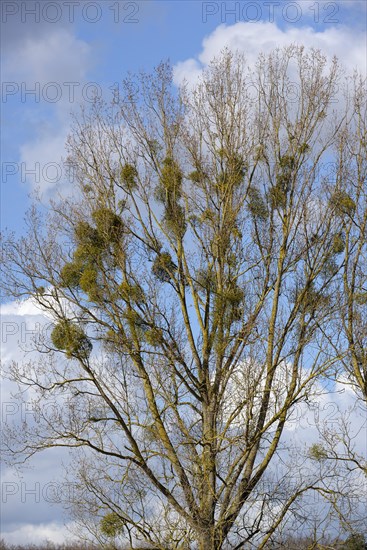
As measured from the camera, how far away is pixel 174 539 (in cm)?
1316

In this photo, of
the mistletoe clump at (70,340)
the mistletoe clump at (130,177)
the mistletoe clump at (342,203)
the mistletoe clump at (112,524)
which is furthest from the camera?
the mistletoe clump at (342,203)

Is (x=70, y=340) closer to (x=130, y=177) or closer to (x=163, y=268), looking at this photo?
(x=163, y=268)

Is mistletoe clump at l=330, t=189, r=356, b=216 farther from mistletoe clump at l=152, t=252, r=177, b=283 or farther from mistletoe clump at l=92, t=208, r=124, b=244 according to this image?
mistletoe clump at l=92, t=208, r=124, b=244

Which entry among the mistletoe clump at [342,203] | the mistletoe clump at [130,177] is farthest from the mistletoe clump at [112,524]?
the mistletoe clump at [342,203]

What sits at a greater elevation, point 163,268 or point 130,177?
point 130,177

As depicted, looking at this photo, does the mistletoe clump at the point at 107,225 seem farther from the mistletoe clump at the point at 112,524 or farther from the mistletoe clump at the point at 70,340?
the mistletoe clump at the point at 112,524

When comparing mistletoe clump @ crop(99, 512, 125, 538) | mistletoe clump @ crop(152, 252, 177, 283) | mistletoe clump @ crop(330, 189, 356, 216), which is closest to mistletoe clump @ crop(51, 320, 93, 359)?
mistletoe clump @ crop(152, 252, 177, 283)

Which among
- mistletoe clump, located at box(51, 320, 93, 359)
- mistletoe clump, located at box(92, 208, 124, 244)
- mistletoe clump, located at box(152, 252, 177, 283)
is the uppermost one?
mistletoe clump, located at box(92, 208, 124, 244)

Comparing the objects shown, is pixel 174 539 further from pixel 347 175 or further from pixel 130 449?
pixel 347 175

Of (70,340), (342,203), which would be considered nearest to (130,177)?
(70,340)

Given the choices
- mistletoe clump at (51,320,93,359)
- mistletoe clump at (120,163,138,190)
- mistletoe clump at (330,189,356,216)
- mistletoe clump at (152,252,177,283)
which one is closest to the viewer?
mistletoe clump at (51,320,93,359)

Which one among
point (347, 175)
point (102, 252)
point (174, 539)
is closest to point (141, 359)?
point (102, 252)

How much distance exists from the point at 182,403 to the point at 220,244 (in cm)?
285

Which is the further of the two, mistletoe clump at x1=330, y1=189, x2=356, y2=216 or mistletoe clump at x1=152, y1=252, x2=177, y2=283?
mistletoe clump at x1=330, y1=189, x2=356, y2=216
